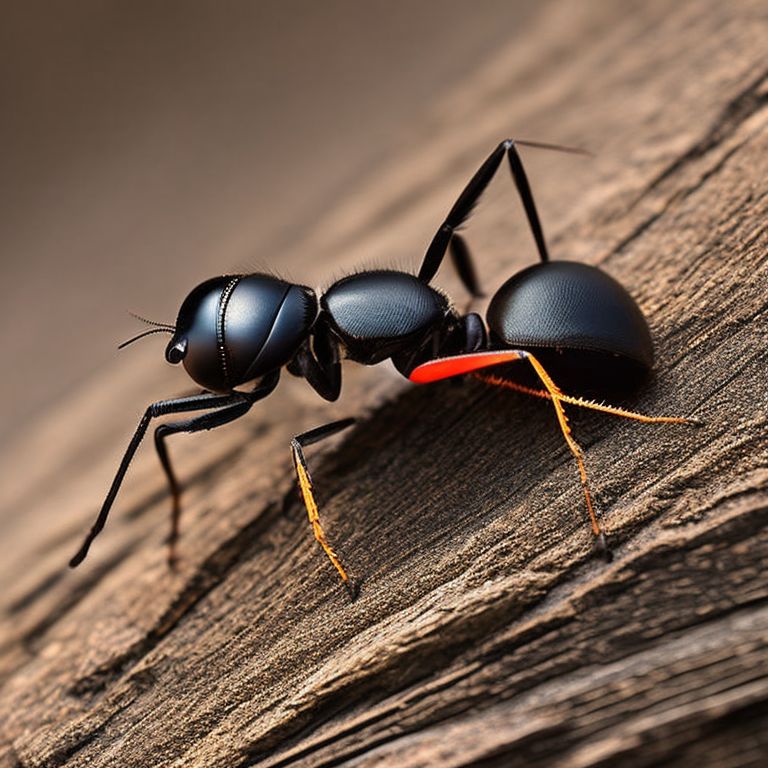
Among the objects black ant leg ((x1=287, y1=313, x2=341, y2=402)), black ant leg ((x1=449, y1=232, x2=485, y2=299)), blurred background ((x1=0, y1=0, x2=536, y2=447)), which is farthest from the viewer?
blurred background ((x1=0, y1=0, x2=536, y2=447))

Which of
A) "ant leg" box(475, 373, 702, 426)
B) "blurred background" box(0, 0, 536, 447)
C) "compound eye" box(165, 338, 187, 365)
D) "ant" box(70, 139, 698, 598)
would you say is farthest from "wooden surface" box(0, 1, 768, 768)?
"blurred background" box(0, 0, 536, 447)

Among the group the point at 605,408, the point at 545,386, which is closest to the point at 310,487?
the point at 545,386

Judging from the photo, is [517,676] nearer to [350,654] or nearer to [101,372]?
[350,654]

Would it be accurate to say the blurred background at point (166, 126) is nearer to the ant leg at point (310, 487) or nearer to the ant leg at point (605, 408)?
the ant leg at point (310, 487)

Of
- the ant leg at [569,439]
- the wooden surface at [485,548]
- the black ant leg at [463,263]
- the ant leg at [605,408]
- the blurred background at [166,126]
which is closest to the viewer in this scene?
the wooden surface at [485,548]

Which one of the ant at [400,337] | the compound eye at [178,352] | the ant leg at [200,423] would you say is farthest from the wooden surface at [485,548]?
the compound eye at [178,352]

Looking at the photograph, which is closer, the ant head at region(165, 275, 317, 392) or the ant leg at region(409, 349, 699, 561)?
the ant leg at region(409, 349, 699, 561)

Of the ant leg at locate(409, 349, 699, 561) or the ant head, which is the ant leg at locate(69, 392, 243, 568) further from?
the ant leg at locate(409, 349, 699, 561)
